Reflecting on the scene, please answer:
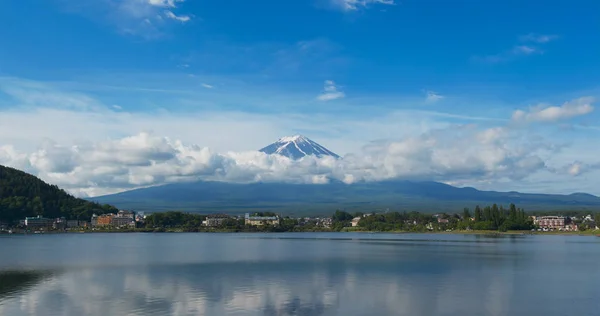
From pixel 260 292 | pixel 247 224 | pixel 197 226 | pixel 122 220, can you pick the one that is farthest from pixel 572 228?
pixel 260 292

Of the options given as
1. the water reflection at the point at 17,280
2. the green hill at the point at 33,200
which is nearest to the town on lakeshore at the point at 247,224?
the green hill at the point at 33,200

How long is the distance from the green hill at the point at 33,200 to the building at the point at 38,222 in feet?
9.77

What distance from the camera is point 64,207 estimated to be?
13175 centimetres

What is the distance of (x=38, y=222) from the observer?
4759 inches

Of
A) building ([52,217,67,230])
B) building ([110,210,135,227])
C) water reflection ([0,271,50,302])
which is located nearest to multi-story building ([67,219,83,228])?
building ([52,217,67,230])

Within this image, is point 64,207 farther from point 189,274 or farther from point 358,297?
point 358,297

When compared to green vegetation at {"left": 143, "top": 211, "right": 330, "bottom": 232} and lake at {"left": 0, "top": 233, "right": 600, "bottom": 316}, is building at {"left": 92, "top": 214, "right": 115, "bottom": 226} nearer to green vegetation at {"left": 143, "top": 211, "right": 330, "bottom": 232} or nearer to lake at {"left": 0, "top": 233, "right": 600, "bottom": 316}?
green vegetation at {"left": 143, "top": 211, "right": 330, "bottom": 232}

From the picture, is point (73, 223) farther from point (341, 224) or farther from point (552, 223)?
point (552, 223)

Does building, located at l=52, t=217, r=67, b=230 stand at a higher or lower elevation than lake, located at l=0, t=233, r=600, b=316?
higher

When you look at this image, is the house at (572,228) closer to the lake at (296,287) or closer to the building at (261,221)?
the building at (261,221)

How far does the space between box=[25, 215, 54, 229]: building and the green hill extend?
2979mm

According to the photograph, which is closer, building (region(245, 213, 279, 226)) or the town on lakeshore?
the town on lakeshore

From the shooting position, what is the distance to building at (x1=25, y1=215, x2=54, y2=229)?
119125mm

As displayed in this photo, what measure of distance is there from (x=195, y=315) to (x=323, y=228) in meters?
109
